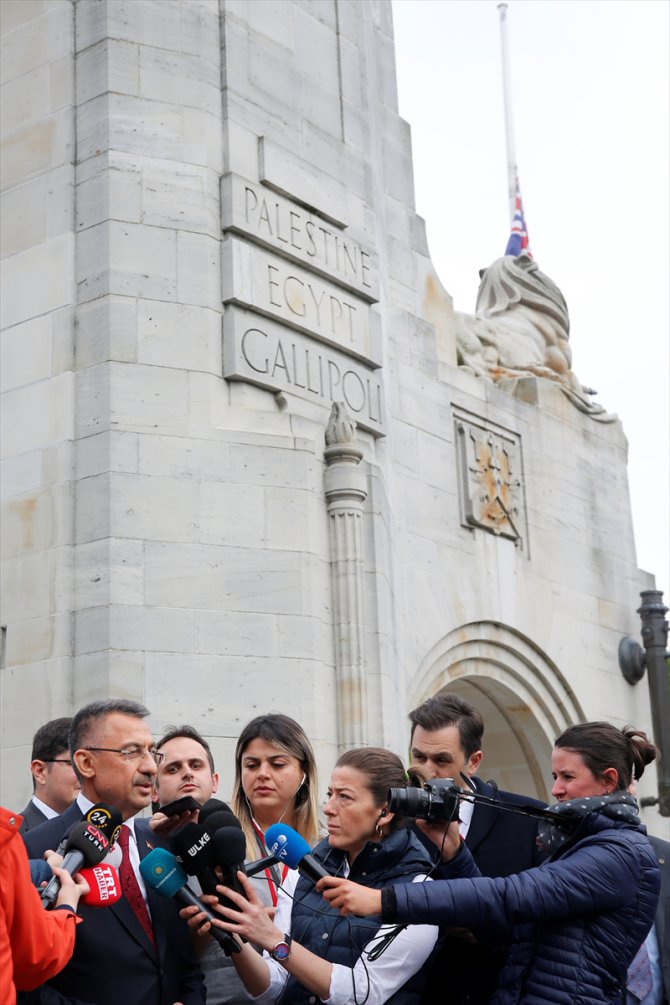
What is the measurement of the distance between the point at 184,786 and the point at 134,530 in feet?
11.1

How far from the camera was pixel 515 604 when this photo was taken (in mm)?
11508

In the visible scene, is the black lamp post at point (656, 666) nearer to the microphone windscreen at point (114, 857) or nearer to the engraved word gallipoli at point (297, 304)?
the engraved word gallipoli at point (297, 304)

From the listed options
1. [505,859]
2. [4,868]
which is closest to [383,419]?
[505,859]

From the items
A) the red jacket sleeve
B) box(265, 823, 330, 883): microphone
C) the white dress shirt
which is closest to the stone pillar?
the white dress shirt

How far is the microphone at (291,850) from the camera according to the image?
348 cm

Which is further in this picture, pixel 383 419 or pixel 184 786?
pixel 383 419

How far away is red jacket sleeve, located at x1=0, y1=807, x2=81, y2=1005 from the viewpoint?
297 centimetres

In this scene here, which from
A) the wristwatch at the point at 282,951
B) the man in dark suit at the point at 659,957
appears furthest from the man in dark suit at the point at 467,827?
the man in dark suit at the point at 659,957

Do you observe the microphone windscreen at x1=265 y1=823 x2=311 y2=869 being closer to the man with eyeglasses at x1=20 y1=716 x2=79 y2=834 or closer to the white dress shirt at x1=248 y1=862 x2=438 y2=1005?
the white dress shirt at x1=248 y1=862 x2=438 y2=1005

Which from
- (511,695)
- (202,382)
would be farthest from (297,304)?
(511,695)

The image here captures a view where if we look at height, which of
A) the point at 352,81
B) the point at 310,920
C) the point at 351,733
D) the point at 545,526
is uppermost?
the point at 352,81

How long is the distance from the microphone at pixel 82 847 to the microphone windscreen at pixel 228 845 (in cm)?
29

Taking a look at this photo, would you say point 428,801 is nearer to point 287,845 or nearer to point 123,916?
point 287,845

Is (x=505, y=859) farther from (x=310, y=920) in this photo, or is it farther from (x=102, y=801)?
(x=102, y=801)
